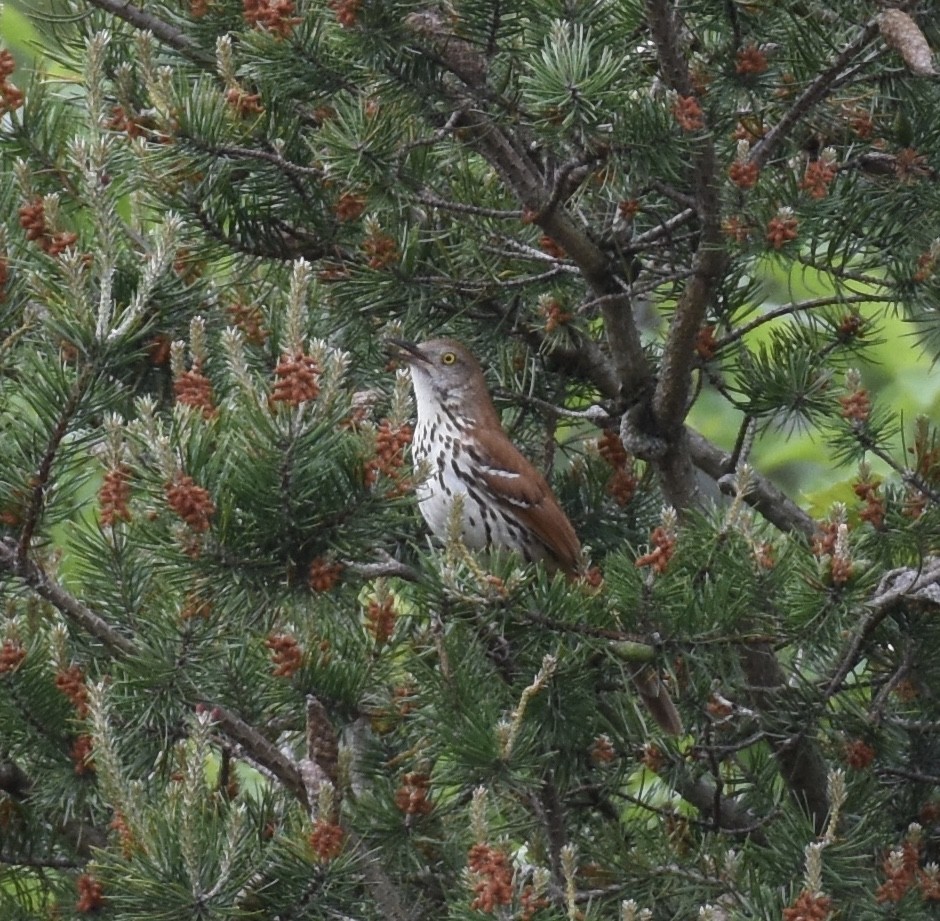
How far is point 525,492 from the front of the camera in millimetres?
3635

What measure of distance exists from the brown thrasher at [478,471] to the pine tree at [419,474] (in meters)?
0.13

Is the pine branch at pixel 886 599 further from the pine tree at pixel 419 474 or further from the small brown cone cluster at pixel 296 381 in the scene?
the small brown cone cluster at pixel 296 381

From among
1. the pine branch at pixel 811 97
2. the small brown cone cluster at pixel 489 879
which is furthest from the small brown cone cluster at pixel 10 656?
Answer: the pine branch at pixel 811 97

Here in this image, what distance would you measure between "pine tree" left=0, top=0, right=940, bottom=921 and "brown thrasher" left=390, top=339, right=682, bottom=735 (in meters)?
0.13

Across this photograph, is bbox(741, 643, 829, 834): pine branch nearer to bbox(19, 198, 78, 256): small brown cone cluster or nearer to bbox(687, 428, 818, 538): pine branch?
bbox(687, 428, 818, 538): pine branch

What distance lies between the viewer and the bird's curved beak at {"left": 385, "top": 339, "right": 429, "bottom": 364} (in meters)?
3.45

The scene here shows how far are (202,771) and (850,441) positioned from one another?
5.59 feet

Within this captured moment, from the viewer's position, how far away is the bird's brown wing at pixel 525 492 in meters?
3.57

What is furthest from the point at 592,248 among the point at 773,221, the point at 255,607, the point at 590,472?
the point at 255,607

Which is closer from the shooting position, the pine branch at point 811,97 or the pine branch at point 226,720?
the pine branch at point 226,720

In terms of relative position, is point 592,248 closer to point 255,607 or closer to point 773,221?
point 773,221

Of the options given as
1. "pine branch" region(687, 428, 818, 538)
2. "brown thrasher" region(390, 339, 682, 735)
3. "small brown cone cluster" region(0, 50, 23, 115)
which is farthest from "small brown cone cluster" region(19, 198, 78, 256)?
"pine branch" region(687, 428, 818, 538)

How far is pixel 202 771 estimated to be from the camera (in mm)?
2400

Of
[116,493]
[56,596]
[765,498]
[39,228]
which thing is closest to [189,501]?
[116,493]
